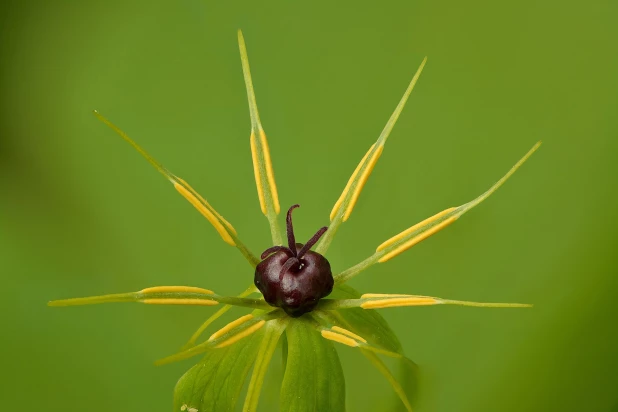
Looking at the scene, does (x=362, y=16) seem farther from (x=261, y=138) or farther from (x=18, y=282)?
(x=18, y=282)

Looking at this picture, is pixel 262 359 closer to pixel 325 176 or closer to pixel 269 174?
pixel 269 174

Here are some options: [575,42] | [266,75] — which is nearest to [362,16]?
[266,75]

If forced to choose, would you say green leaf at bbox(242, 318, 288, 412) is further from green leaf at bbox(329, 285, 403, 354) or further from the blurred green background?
the blurred green background

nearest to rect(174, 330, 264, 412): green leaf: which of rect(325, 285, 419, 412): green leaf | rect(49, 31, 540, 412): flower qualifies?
rect(49, 31, 540, 412): flower

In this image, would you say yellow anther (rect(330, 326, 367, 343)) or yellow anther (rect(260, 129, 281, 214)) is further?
yellow anther (rect(260, 129, 281, 214))

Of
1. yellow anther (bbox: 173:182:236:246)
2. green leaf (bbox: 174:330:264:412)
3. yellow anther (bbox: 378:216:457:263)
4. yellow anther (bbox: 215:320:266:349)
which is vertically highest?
yellow anther (bbox: 173:182:236:246)

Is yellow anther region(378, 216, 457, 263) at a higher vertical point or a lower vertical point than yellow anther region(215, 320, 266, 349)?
lower
